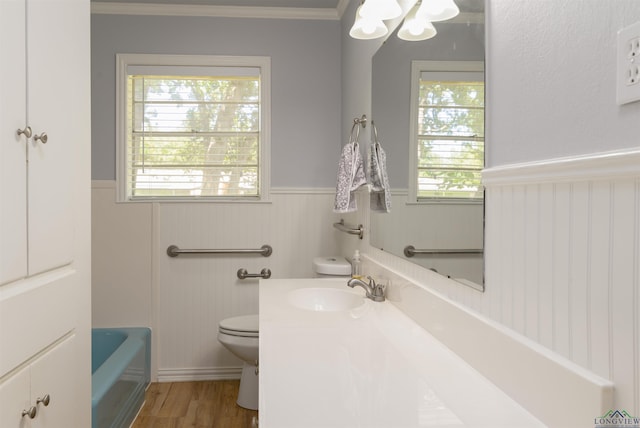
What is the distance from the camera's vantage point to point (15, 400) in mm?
1103

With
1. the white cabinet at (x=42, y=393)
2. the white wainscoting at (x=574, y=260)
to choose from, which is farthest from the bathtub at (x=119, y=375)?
the white wainscoting at (x=574, y=260)

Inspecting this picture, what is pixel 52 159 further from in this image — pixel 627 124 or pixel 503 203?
pixel 627 124

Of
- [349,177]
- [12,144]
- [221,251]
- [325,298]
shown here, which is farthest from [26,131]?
[221,251]

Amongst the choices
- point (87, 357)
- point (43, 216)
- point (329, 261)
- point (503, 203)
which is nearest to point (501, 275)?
point (503, 203)

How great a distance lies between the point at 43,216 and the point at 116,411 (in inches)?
53.0

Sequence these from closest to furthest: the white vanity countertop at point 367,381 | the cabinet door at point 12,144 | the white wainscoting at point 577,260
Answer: the white wainscoting at point 577,260 → the white vanity countertop at point 367,381 → the cabinet door at point 12,144

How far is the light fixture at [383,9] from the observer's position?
1.66m

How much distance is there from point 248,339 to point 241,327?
0.10m

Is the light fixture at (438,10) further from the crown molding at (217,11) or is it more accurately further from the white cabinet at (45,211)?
the crown molding at (217,11)

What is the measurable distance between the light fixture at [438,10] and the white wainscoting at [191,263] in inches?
66.6

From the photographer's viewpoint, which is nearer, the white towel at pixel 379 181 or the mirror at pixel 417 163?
the mirror at pixel 417 163

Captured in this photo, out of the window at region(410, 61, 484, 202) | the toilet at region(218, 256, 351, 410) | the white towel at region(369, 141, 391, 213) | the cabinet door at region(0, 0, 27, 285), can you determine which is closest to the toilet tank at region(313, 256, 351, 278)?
the toilet at region(218, 256, 351, 410)

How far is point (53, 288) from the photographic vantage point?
4.23 feet

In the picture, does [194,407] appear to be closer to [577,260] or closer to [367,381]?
[367,381]
